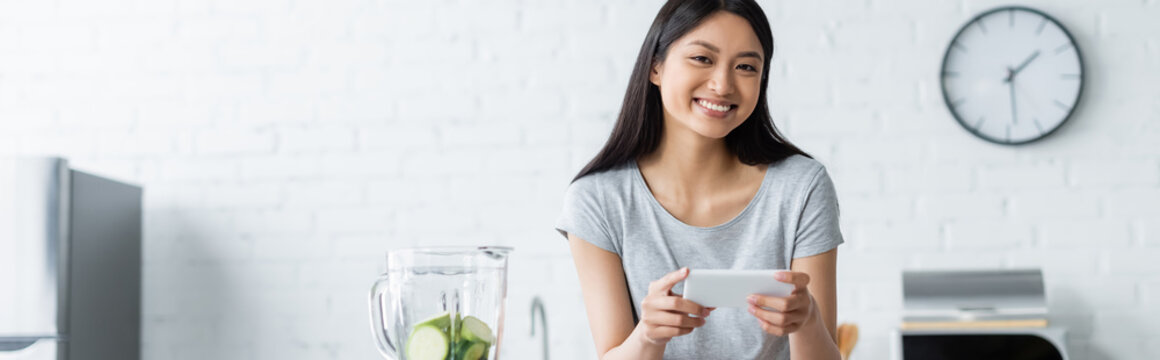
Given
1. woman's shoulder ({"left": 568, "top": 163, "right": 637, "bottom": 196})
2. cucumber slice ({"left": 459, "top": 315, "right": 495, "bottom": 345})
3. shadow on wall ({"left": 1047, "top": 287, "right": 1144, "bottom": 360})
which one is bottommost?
shadow on wall ({"left": 1047, "top": 287, "right": 1144, "bottom": 360})

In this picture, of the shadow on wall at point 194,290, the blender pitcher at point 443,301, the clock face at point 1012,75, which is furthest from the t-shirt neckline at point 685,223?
the shadow on wall at point 194,290

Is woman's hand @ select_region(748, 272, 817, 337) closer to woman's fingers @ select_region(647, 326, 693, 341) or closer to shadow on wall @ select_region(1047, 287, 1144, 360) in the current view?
woman's fingers @ select_region(647, 326, 693, 341)

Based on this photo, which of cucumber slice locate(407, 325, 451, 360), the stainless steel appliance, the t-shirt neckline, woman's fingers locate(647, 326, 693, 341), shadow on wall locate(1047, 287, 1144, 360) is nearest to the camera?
cucumber slice locate(407, 325, 451, 360)

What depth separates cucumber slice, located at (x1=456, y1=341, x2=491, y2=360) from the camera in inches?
31.4

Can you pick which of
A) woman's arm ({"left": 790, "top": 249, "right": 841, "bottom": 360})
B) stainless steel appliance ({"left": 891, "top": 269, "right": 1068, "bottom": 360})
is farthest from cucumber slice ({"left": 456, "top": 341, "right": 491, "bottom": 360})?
stainless steel appliance ({"left": 891, "top": 269, "right": 1068, "bottom": 360})

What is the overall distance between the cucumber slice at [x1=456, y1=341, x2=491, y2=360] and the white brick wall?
5.56 feet

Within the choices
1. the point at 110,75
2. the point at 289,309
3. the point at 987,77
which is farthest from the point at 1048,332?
the point at 110,75

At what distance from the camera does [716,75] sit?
1.19m

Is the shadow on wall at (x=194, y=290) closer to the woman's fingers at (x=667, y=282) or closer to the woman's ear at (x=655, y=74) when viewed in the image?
the woman's ear at (x=655, y=74)

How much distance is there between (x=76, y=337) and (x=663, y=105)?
163 cm

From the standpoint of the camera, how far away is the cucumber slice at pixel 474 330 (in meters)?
0.80

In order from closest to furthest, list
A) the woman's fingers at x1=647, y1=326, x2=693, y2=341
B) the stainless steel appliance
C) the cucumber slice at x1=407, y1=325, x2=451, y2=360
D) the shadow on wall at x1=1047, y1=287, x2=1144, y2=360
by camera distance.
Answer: the cucumber slice at x1=407, y1=325, x2=451, y2=360, the woman's fingers at x1=647, y1=326, x2=693, y2=341, the stainless steel appliance, the shadow on wall at x1=1047, y1=287, x2=1144, y2=360

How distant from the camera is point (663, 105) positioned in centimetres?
137

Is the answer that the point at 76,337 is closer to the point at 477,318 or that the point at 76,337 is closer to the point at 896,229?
the point at 477,318
